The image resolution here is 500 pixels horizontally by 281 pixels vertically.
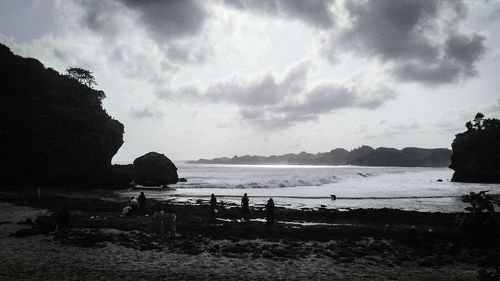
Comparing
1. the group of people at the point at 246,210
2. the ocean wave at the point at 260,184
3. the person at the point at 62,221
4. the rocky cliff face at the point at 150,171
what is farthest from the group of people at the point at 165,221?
the ocean wave at the point at 260,184

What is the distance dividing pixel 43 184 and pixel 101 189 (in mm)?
8353

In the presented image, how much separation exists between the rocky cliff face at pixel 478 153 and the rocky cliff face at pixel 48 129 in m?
87.6

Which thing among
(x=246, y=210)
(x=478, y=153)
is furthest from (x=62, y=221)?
(x=478, y=153)

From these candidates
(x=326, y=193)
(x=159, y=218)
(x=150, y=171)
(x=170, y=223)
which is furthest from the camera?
(x=150, y=171)

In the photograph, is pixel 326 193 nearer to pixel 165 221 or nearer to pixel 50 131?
pixel 165 221

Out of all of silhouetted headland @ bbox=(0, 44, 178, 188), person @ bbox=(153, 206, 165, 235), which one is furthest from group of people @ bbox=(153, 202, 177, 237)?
silhouetted headland @ bbox=(0, 44, 178, 188)

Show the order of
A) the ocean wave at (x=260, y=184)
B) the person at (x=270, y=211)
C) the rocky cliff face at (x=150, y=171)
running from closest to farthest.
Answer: the person at (x=270, y=211) → the rocky cliff face at (x=150, y=171) → the ocean wave at (x=260, y=184)

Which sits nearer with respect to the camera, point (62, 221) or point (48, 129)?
point (62, 221)

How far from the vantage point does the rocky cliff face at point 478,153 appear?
91.6m

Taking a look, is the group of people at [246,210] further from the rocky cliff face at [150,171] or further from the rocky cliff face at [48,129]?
the rocky cliff face at [150,171]

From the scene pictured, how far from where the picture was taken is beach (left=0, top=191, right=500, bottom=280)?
1342 centimetres

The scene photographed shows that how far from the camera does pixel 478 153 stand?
309ft

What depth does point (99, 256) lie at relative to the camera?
15.4 meters

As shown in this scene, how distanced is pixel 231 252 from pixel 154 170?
59.3 m
